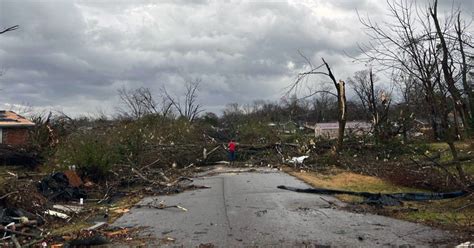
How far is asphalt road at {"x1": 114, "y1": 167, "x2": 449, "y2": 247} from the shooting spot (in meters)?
8.66

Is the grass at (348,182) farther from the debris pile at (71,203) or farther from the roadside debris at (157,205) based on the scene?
the debris pile at (71,203)

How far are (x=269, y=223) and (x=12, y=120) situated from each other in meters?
41.2

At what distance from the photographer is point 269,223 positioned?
1039 cm

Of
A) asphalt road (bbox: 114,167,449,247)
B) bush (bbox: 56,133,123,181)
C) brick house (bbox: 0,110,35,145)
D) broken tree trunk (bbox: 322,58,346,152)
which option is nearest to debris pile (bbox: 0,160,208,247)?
bush (bbox: 56,133,123,181)

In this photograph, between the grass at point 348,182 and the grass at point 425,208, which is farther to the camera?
the grass at point 348,182

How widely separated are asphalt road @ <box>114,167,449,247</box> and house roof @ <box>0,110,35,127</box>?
102 feet

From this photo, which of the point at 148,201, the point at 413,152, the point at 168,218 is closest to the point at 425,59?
the point at 168,218

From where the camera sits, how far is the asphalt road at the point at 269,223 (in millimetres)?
8664

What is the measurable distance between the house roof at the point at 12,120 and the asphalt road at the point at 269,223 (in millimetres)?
31137

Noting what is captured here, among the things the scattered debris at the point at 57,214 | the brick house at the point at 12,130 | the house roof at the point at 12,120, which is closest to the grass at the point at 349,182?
the scattered debris at the point at 57,214

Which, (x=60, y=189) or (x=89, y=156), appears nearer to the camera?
(x=60, y=189)

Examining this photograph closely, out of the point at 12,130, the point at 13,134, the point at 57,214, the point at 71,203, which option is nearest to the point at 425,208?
the point at 57,214

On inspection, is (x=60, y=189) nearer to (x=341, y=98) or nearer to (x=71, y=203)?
(x=71, y=203)

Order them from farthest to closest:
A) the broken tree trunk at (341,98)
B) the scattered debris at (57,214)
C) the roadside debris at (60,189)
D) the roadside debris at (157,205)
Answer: the broken tree trunk at (341,98) < the roadside debris at (60,189) < the roadside debris at (157,205) < the scattered debris at (57,214)
